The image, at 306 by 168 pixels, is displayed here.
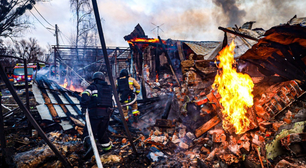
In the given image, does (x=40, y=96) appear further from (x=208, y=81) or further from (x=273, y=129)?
(x=273, y=129)

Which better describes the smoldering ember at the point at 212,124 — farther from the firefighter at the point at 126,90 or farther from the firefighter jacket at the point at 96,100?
the firefighter at the point at 126,90

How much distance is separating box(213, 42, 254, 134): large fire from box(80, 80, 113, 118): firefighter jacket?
3.29 m

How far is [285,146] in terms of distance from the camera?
279cm

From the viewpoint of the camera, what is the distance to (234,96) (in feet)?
13.9

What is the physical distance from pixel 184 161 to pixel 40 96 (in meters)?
6.21

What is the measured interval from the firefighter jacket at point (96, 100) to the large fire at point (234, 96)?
329 cm

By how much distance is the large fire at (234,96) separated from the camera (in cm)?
389

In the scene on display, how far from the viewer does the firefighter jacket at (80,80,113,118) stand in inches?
160

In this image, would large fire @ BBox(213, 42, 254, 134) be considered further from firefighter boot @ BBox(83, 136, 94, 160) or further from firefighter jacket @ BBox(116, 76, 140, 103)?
firefighter boot @ BBox(83, 136, 94, 160)

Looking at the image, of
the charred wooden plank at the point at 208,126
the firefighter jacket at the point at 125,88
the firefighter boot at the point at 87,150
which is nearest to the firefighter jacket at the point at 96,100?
the firefighter boot at the point at 87,150

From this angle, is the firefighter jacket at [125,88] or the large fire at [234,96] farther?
the firefighter jacket at [125,88]

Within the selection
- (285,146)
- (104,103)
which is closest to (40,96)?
(104,103)

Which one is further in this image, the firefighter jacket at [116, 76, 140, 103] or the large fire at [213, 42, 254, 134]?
the firefighter jacket at [116, 76, 140, 103]

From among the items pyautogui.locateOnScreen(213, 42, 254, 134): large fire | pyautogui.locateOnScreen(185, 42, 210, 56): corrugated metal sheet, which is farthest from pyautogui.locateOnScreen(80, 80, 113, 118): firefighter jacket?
pyautogui.locateOnScreen(185, 42, 210, 56): corrugated metal sheet
